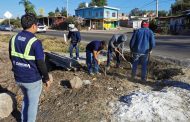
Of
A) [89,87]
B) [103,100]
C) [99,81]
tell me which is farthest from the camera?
[99,81]

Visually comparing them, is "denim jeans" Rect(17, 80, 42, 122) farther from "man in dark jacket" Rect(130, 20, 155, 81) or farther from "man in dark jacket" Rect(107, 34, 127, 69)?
"man in dark jacket" Rect(107, 34, 127, 69)

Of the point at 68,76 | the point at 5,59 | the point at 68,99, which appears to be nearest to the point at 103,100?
the point at 68,99

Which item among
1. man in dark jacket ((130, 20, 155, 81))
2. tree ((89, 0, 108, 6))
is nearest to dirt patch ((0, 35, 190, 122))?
man in dark jacket ((130, 20, 155, 81))

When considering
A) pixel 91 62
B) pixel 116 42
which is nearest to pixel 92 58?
pixel 91 62

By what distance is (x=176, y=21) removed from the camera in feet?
160

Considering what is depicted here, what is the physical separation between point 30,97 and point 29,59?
24.8 inches

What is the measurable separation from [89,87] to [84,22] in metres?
61.1

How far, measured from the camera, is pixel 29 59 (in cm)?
478

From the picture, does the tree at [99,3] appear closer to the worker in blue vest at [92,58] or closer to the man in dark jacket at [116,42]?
the man in dark jacket at [116,42]

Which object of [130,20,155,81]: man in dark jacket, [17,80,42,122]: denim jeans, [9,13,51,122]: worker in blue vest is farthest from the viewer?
[130,20,155,81]: man in dark jacket

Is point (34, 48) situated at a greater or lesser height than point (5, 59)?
greater

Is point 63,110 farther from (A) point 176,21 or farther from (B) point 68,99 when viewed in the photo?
(A) point 176,21

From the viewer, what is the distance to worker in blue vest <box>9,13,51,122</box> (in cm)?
474

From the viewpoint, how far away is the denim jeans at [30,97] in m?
4.97
